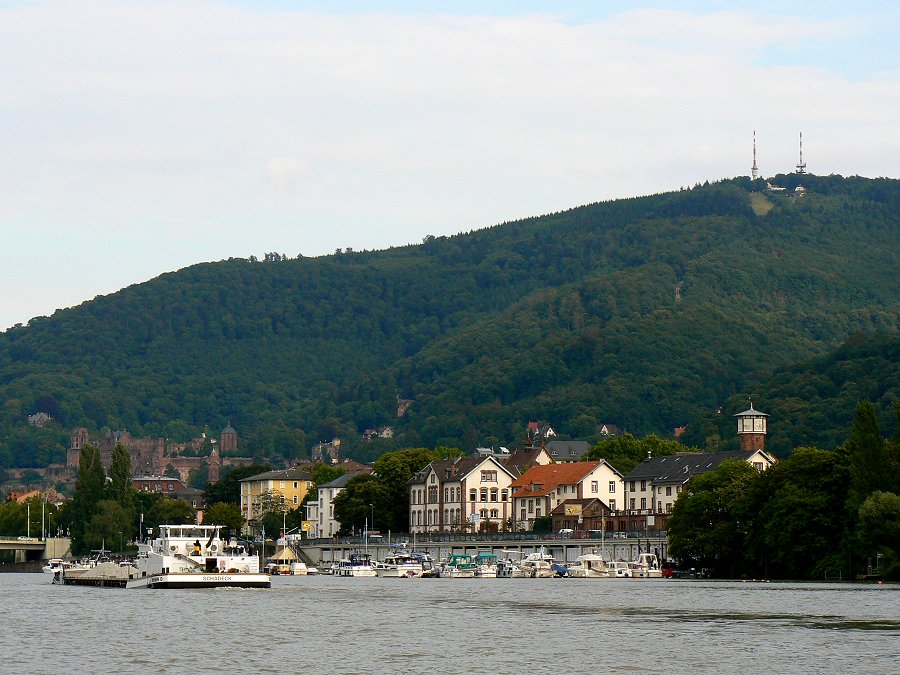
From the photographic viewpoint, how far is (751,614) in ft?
291

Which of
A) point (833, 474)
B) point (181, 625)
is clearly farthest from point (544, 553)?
point (181, 625)

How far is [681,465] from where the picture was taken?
627 feet

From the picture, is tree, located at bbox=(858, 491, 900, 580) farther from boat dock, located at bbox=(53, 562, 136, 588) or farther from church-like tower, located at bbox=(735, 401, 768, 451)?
church-like tower, located at bbox=(735, 401, 768, 451)

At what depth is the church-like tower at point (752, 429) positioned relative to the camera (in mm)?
194125

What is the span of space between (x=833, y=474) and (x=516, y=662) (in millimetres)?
76485

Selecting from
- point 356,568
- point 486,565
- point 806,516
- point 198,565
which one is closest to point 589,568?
point 486,565

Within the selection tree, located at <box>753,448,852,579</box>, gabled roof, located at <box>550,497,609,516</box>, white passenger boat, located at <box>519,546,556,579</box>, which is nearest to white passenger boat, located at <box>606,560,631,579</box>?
white passenger boat, located at <box>519,546,556,579</box>

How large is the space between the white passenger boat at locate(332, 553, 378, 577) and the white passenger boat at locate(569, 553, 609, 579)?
73.4 ft

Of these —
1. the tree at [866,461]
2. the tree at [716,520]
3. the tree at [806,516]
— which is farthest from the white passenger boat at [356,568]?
the tree at [866,461]

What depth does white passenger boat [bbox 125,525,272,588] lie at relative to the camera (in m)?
121

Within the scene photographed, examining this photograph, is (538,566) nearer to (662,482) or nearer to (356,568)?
(356,568)

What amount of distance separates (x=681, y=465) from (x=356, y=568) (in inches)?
1579

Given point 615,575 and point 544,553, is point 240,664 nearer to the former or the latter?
point 615,575

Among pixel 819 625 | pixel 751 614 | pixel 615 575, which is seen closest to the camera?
pixel 819 625
